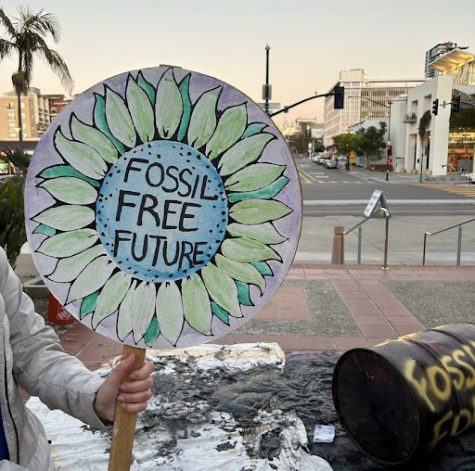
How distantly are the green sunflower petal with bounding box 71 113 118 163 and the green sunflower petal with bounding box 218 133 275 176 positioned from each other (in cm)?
26

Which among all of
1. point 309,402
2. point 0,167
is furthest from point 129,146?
point 0,167

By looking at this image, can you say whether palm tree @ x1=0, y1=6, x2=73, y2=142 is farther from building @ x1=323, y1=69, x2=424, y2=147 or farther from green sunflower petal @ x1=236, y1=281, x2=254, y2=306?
building @ x1=323, y1=69, x2=424, y2=147

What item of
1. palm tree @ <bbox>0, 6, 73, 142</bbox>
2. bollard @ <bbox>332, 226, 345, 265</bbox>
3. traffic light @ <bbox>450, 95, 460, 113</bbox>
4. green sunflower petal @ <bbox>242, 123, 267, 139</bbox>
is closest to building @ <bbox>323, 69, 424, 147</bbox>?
traffic light @ <bbox>450, 95, 460, 113</bbox>

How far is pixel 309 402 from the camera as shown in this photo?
3369mm

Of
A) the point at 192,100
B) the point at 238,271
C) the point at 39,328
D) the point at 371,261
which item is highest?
the point at 192,100

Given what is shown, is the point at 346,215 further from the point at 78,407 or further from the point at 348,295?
the point at 78,407

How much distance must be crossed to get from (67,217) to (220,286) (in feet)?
1.28

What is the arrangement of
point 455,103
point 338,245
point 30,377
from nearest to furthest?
1. point 30,377
2. point 338,245
3. point 455,103

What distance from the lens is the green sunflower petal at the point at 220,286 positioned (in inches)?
46.4

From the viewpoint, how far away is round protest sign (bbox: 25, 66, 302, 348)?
1140mm

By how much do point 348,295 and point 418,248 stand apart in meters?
5.01

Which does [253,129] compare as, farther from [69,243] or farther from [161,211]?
[69,243]

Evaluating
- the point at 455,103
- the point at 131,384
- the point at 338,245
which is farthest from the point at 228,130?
the point at 455,103

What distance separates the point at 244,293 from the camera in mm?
1185
